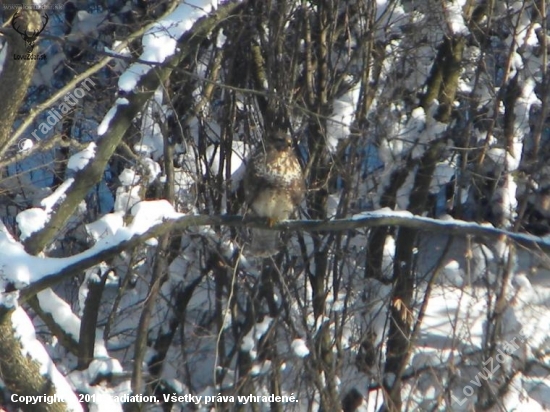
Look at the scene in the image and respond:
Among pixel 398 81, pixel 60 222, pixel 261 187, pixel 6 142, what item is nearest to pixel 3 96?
pixel 6 142

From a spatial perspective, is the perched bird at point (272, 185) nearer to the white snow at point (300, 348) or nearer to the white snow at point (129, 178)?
the white snow at point (300, 348)

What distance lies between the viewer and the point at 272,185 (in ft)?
14.7

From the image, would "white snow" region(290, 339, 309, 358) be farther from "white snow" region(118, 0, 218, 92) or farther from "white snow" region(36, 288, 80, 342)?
"white snow" region(118, 0, 218, 92)

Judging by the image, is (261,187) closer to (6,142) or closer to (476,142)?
(6,142)

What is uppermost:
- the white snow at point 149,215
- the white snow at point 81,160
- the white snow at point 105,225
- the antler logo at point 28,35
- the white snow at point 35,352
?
the antler logo at point 28,35

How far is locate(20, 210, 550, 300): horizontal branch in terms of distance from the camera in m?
3.54

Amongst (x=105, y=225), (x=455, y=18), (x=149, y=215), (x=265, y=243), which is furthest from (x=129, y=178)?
(x=455, y=18)

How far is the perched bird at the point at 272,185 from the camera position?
447 centimetres

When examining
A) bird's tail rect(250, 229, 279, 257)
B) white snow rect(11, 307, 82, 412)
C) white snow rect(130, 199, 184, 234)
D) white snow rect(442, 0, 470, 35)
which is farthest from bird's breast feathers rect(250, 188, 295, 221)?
white snow rect(442, 0, 470, 35)

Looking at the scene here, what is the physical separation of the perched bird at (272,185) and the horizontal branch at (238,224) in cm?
76

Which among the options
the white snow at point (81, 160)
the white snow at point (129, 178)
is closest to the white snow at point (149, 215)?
the white snow at point (81, 160)

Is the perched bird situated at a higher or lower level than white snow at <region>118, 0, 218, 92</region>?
lower

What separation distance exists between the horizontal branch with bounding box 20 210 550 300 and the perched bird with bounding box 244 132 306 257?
76 centimetres

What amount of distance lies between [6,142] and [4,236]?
43cm
